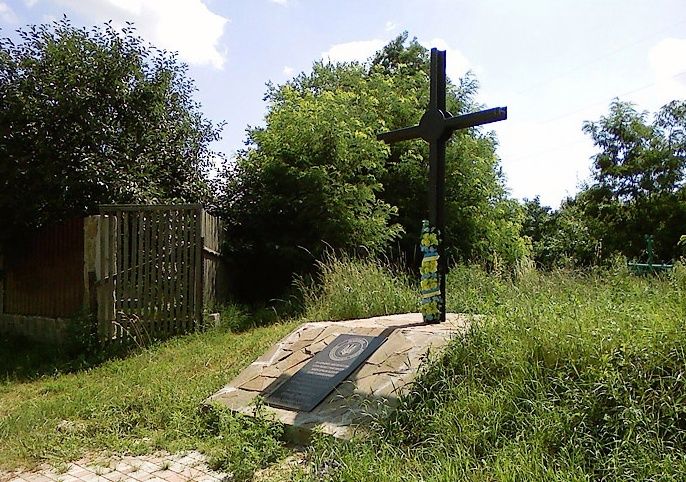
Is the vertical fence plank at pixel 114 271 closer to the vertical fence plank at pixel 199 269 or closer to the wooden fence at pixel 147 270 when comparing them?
the wooden fence at pixel 147 270

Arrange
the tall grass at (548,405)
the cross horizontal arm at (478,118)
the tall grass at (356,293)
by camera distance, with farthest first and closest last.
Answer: the tall grass at (356,293)
the cross horizontal arm at (478,118)
the tall grass at (548,405)

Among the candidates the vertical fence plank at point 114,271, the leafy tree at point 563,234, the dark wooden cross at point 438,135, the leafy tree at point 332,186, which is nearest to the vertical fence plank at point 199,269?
the vertical fence plank at point 114,271

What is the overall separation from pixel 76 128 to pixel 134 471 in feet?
18.8

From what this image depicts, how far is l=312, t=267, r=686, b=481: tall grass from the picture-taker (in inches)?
112

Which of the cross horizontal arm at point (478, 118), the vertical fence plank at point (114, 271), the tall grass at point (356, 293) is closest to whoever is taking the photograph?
the cross horizontal arm at point (478, 118)

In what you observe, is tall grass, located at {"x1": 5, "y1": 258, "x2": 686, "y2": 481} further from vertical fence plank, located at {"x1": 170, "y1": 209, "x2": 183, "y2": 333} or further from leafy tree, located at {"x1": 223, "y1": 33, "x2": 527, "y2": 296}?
leafy tree, located at {"x1": 223, "y1": 33, "x2": 527, "y2": 296}

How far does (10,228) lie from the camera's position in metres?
8.27

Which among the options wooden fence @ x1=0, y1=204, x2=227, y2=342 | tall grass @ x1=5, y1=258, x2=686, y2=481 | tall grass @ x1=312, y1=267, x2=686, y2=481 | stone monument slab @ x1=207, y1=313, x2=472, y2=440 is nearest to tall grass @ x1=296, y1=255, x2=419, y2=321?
stone monument slab @ x1=207, y1=313, x2=472, y2=440

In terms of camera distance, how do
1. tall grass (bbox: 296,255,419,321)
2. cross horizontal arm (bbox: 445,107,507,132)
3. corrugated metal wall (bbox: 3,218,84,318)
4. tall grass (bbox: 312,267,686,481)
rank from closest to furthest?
1. tall grass (bbox: 312,267,686,481)
2. cross horizontal arm (bbox: 445,107,507,132)
3. tall grass (bbox: 296,255,419,321)
4. corrugated metal wall (bbox: 3,218,84,318)

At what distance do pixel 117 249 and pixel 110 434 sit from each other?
137 inches

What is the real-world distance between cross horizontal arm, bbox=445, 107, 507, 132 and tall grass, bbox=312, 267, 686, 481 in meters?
1.65

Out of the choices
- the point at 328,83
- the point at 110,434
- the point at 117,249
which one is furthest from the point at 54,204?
the point at 328,83

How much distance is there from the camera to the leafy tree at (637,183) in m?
15.8

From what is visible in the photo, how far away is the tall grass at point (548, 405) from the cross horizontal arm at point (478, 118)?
1.65 meters
